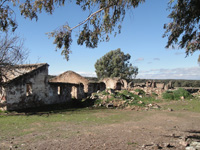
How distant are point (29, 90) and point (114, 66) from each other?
37633 millimetres

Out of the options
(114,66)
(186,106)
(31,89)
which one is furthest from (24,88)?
(114,66)

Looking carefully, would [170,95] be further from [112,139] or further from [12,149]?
[12,149]

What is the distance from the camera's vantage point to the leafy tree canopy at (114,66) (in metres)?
53.6

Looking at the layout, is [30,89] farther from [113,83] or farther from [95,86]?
[113,83]

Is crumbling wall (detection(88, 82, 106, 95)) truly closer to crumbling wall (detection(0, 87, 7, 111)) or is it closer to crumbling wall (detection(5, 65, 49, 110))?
crumbling wall (detection(5, 65, 49, 110))

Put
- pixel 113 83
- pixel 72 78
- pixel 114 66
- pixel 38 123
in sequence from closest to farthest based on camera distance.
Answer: pixel 38 123 < pixel 72 78 < pixel 113 83 < pixel 114 66

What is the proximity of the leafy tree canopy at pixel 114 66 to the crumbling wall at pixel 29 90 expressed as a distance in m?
35.5

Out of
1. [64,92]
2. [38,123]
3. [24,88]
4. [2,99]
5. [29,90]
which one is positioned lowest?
[38,123]

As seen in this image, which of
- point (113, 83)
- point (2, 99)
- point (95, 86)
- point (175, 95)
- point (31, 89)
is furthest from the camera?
point (113, 83)

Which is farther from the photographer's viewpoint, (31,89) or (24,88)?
(31,89)

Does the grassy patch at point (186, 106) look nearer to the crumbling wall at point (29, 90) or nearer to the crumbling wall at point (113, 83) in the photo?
the crumbling wall at point (29, 90)

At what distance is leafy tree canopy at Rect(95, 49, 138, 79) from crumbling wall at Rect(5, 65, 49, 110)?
35.5 meters

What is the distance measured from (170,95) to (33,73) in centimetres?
1598

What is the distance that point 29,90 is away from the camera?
17.9 m
